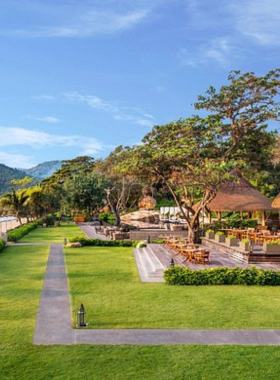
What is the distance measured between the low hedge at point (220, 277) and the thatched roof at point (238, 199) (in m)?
12.8

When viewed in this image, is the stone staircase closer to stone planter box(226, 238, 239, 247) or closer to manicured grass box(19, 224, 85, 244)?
stone planter box(226, 238, 239, 247)

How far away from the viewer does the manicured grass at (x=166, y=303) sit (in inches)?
393

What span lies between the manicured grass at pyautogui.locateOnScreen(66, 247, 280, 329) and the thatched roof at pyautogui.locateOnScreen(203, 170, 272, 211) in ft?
41.8

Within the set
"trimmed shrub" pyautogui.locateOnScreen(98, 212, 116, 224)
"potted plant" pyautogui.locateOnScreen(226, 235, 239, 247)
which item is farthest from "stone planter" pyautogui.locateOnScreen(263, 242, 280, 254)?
"trimmed shrub" pyautogui.locateOnScreen(98, 212, 116, 224)

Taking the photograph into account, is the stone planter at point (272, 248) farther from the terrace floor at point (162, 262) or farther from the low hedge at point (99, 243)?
the low hedge at point (99, 243)

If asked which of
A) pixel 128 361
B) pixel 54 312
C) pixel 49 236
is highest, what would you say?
pixel 49 236

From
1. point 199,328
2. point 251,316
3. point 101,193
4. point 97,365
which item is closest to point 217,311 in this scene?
point 251,316

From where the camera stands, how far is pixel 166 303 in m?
11.6

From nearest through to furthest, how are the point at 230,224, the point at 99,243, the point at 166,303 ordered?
the point at 166,303 → the point at 99,243 → the point at 230,224

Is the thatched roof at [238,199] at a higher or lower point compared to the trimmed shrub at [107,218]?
higher

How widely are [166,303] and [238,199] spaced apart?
1729 centimetres

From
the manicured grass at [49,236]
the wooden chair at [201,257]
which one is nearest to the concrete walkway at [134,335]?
the wooden chair at [201,257]

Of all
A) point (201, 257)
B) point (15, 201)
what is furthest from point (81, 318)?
point (15, 201)

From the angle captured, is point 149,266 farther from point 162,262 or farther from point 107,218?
point 107,218
